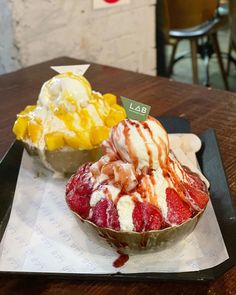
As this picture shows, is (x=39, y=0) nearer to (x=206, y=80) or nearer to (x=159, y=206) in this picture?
(x=159, y=206)

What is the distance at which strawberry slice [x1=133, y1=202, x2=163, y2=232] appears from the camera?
2.24ft

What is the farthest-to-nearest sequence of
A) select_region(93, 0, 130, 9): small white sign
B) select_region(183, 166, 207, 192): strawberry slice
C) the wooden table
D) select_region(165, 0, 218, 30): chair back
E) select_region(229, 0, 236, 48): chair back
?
select_region(229, 0, 236, 48): chair back < select_region(165, 0, 218, 30): chair back < select_region(93, 0, 130, 9): small white sign < select_region(183, 166, 207, 192): strawberry slice < the wooden table

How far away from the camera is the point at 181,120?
119cm

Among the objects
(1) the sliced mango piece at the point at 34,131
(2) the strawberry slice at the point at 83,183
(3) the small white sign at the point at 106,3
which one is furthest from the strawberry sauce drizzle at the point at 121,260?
(3) the small white sign at the point at 106,3

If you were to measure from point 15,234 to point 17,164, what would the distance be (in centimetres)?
27

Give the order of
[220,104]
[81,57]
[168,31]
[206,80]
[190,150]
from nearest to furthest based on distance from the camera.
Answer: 1. [190,150]
2. [220,104]
3. [81,57]
4. [168,31]
5. [206,80]

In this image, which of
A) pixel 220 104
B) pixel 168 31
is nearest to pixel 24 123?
pixel 220 104

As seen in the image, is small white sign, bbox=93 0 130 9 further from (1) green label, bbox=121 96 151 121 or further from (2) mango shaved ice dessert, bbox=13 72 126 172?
(1) green label, bbox=121 96 151 121

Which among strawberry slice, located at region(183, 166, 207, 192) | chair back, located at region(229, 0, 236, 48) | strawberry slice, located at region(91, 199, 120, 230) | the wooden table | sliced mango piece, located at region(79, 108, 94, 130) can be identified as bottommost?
chair back, located at region(229, 0, 236, 48)

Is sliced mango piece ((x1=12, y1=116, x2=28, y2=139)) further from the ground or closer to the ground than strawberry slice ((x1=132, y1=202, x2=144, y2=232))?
further from the ground

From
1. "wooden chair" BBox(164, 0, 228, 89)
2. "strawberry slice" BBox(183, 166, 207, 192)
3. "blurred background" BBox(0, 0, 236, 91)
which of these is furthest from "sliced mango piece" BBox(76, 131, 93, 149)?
"wooden chair" BBox(164, 0, 228, 89)

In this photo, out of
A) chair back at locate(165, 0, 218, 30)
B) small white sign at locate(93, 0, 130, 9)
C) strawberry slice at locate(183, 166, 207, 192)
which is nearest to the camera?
strawberry slice at locate(183, 166, 207, 192)

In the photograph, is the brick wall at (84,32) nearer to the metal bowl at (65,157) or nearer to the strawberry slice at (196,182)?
the metal bowl at (65,157)

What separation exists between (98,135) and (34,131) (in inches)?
5.5
